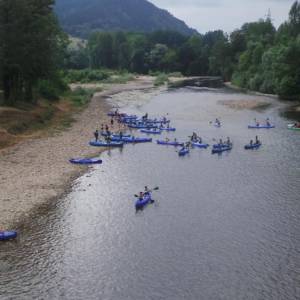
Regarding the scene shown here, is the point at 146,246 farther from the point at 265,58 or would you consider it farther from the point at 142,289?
the point at 265,58

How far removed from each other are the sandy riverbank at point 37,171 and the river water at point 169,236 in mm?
1525

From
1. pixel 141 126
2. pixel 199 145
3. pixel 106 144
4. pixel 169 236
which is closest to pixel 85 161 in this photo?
pixel 106 144

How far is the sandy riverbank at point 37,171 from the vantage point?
130 feet

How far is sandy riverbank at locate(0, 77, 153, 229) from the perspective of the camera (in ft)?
130

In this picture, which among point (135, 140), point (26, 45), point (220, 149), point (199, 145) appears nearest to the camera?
point (220, 149)

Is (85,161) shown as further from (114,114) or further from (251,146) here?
(114,114)

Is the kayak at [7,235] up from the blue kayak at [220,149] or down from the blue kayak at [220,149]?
up

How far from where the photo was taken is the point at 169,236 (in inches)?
1405

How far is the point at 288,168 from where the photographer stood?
54875mm

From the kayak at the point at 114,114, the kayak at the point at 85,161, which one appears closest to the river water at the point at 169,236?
the kayak at the point at 85,161

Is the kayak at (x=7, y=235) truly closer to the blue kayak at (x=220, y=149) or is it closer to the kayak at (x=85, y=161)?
the kayak at (x=85, y=161)

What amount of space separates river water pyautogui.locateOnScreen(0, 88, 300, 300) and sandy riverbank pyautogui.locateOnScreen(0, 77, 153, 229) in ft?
5.00

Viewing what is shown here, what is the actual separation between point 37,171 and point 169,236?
19395 mm

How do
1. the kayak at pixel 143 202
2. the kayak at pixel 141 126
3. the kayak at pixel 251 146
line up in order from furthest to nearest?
the kayak at pixel 141 126, the kayak at pixel 251 146, the kayak at pixel 143 202
